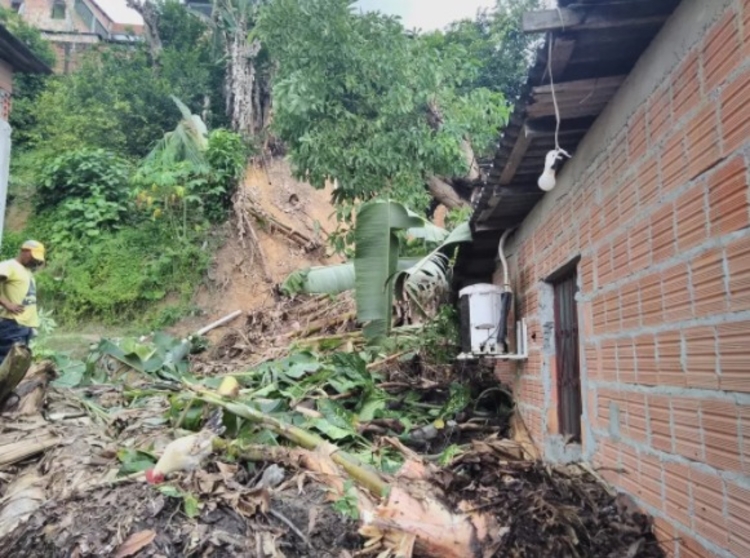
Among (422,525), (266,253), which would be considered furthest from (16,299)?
(266,253)

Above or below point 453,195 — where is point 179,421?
below

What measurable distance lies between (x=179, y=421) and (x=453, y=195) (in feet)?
26.4

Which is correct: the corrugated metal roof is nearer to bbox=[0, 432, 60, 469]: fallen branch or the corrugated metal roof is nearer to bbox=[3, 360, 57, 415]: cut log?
bbox=[3, 360, 57, 415]: cut log

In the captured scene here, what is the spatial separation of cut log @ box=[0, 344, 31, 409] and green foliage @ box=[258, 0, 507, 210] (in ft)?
16.5

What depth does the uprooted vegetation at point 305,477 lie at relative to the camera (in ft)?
9.75

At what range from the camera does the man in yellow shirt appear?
19.3ft

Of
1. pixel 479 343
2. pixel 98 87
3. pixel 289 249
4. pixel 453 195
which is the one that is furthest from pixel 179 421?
pixel 98 87

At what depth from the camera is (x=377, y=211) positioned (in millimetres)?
6438

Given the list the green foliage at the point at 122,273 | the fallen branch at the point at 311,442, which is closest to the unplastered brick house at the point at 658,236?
the fallen branch at the point at 311,442

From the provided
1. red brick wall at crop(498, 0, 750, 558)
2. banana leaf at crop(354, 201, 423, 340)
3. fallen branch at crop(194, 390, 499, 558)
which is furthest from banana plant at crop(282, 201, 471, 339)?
fallen branch at crop(194, 390, 499, 558)

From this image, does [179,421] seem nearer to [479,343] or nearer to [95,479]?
[95,479]

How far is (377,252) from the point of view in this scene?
6.51 m

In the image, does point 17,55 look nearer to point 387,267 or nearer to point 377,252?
point 377,252

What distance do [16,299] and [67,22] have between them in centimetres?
2689
